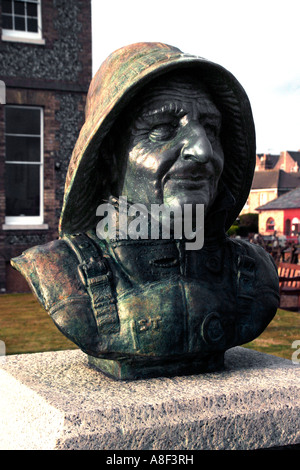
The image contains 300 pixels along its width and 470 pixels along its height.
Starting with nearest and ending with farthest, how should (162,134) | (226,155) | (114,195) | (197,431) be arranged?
(197,431) < (162,134) < (114,195) < (226,155)

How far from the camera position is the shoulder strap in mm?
2648

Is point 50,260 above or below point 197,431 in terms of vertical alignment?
above

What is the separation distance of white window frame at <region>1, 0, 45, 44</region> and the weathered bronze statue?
8942 mm

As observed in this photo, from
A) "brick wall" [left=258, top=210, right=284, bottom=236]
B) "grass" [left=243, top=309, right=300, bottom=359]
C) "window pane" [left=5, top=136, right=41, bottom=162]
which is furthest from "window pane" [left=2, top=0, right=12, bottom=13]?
"brick wall" [left=258, top=210, right=284, bottom=236]

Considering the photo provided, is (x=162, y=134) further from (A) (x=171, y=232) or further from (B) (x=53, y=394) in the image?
(B) (x=53, y=394)

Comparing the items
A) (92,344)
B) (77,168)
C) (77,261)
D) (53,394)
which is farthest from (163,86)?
(53,394)

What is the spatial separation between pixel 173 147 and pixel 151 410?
114 cm

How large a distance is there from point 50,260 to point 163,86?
3.14 feet

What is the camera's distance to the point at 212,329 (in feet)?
8.97

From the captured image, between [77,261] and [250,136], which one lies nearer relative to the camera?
[77,261]

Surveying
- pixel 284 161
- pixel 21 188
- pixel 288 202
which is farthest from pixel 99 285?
pixel 284 161

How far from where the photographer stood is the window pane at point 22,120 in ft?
36.9

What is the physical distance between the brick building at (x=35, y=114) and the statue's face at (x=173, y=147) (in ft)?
28.6

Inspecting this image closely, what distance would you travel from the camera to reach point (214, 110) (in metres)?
2.79
